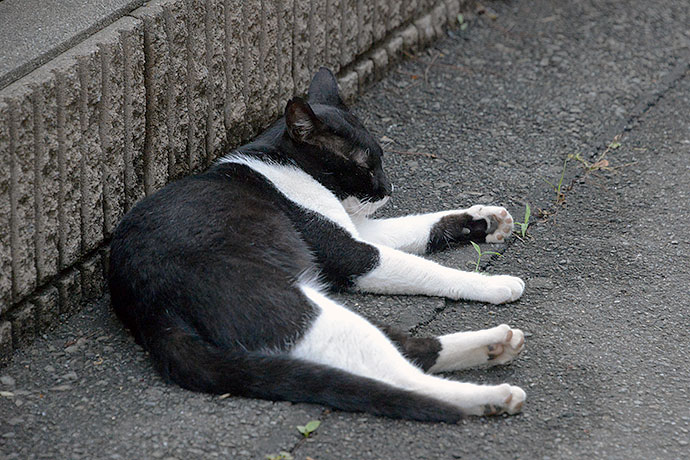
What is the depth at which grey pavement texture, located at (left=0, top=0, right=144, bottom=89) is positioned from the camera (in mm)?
2682

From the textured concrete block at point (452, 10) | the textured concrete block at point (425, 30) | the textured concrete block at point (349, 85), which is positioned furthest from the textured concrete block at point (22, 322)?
the textured concrete block at point (452, 10)

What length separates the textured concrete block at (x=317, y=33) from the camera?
159 inches

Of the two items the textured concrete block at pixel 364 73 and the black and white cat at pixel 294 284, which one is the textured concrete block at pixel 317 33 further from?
the black and white cat at pixel 294 284

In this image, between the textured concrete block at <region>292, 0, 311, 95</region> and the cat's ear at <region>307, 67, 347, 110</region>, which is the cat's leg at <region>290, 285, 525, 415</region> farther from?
the textured concrete block at <region>292, 0, 311, 95</region>

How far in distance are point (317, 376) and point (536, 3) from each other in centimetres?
390

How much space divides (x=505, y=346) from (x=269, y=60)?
1764mm

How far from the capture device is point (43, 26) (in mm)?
2885

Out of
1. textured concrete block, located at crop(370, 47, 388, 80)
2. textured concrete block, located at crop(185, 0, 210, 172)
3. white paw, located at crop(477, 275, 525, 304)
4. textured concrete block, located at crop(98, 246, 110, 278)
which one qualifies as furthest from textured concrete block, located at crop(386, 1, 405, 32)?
textured concrete block, located at crop(98, 246, 110, 278)

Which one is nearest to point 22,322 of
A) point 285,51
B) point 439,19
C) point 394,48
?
point 285,51

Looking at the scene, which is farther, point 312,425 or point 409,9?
point 409,9

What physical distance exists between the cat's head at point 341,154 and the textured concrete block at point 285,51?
56cm

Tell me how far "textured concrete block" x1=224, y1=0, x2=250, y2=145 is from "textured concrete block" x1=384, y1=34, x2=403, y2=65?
51.7 inches

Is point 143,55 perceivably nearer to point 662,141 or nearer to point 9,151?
point 9,151

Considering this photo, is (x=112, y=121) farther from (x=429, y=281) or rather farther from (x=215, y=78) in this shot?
(x=429, y=281)
